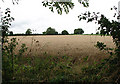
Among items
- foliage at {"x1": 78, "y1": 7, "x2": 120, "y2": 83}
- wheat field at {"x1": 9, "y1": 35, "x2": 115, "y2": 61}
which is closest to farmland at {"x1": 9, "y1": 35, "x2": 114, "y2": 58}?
wheat field at {"x1": 9, "y1": 35, "x2": 115, "y2": 61}

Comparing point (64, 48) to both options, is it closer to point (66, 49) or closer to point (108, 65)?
point (66, 49)

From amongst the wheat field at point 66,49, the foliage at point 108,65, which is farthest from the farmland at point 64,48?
the foliage at point 108,65

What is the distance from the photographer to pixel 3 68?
2.86 meters

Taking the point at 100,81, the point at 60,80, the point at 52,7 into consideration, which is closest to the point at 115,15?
the point at 100,81

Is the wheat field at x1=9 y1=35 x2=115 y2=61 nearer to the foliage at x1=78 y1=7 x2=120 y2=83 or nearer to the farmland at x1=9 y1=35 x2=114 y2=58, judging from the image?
the farmland at x1=9 y1=35 x2=114 y2=58

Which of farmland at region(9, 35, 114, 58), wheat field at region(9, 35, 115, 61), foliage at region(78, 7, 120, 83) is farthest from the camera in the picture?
farmland at region(9, 35, 114, 58)

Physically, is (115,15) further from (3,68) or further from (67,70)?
(3,68)

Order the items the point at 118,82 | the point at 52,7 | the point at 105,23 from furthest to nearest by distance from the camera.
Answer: the point at 52,7 → the point at 105,23 → the point at 118,82

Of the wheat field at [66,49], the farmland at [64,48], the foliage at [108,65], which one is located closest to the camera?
the foliage at [108,65]

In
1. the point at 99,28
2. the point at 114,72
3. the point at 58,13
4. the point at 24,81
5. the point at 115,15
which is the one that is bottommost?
the point at 24,81

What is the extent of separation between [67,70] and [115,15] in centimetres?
161

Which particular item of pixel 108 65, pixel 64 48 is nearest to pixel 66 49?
pixel 64 48

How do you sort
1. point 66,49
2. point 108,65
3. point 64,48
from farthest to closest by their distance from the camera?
point 64,48
point 66,49
point 108,65

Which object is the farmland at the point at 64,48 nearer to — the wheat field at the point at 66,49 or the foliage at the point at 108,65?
the wheat field at the point at 66,49
